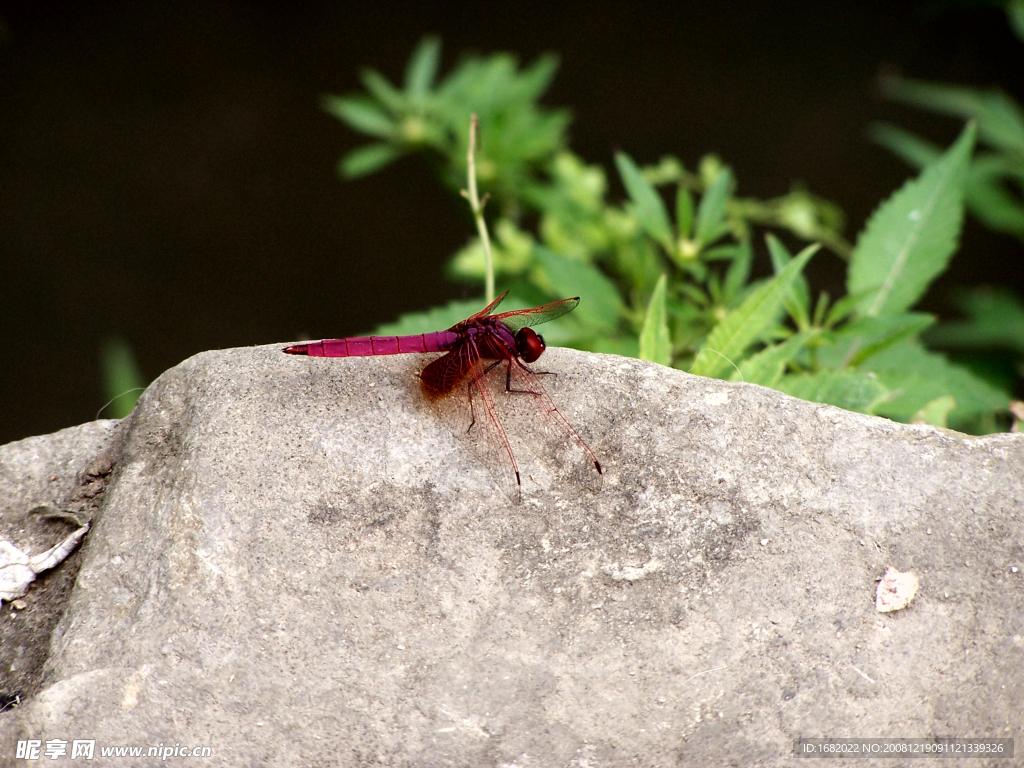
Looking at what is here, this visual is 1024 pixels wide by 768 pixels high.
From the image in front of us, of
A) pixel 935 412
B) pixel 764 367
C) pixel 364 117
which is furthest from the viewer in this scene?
pixel 364 117

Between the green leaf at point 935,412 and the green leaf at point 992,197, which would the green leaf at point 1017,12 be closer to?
the green leaf at point 992,197

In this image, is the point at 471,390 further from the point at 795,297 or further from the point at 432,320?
the point at 795,297

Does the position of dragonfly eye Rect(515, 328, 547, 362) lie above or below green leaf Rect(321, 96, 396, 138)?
below

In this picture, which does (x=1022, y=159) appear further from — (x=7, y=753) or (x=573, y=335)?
(x=7, y=753)

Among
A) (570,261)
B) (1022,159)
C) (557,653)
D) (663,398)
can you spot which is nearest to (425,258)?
(570,261)

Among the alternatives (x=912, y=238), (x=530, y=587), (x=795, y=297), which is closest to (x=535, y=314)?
(x=530, y=587)

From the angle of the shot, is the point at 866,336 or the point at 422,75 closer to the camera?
the point at 866,336

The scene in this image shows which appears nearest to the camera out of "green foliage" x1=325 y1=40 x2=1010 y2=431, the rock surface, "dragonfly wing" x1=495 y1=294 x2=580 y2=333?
the rock surface

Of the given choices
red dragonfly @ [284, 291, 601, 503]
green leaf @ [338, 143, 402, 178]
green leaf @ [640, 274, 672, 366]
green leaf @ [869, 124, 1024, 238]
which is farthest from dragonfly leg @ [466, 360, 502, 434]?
green leaf @ [869, 124, 1024, 238]

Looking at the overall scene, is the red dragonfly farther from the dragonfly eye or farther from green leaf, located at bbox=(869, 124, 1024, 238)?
green leaf, located at bbox=(869, 124, 1024, 238)
